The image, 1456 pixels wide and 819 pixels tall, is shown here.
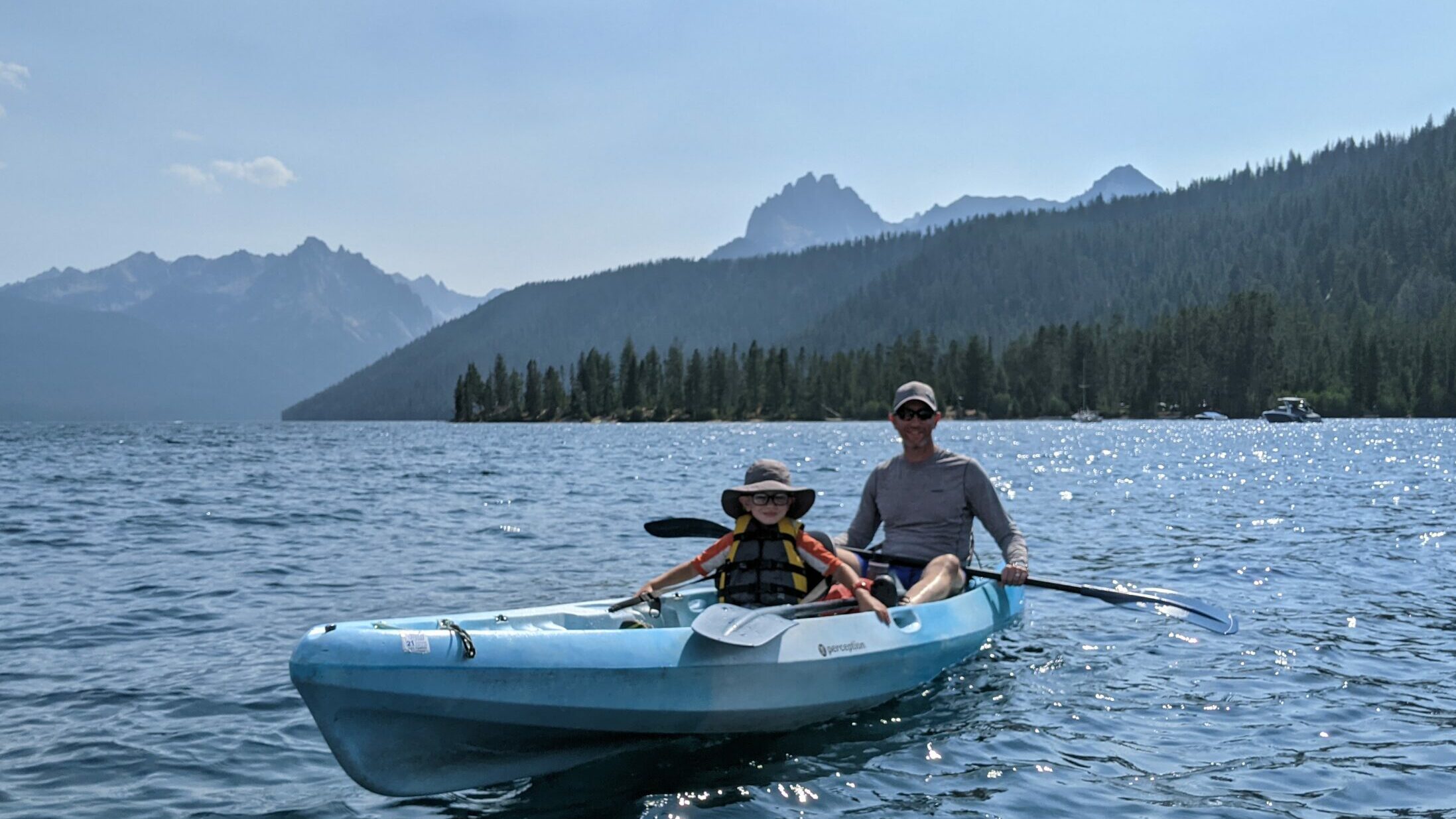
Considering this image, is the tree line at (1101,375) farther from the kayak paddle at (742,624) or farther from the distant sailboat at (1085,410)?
the kayak paddle at (742,624)

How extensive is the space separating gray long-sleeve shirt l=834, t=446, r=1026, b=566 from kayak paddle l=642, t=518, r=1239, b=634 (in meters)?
0.21

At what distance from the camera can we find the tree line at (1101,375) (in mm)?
141750

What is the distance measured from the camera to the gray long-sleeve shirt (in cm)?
1163

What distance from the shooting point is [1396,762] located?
27.5ft

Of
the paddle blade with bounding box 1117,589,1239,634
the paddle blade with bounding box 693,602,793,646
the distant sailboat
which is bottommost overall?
the paddle blade with bounding box 1117,589,1239,634

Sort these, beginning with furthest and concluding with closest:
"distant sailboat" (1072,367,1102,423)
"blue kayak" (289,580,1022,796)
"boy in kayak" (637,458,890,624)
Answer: "distant sailboat" (1072,367,1102,423)
"boy in kayak" (637,458,890,624)
"blue kayak" (289,580,1022,796)

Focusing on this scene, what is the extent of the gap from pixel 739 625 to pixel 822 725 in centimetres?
171

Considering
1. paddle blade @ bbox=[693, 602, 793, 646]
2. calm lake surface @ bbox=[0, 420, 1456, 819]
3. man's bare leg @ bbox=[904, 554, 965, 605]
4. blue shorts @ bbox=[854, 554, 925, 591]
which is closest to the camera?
calm lake surface @ bbox=[0, 420, 1456, 819]

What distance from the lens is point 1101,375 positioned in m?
158

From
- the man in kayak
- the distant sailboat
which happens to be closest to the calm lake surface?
the man in kayak

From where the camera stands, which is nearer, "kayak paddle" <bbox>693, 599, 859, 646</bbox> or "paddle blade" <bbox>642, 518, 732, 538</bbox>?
"kayak paddle" <bbox>693, 599, 859, 646</bbox>

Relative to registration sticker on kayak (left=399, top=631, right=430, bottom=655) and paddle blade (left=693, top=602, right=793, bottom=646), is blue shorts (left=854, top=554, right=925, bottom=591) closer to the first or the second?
paddle blade (left=693, top=602, right=793, bottom=646)

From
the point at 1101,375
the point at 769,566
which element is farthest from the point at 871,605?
the point at 1101,375

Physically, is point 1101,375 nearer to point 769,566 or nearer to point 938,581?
point 938,581
